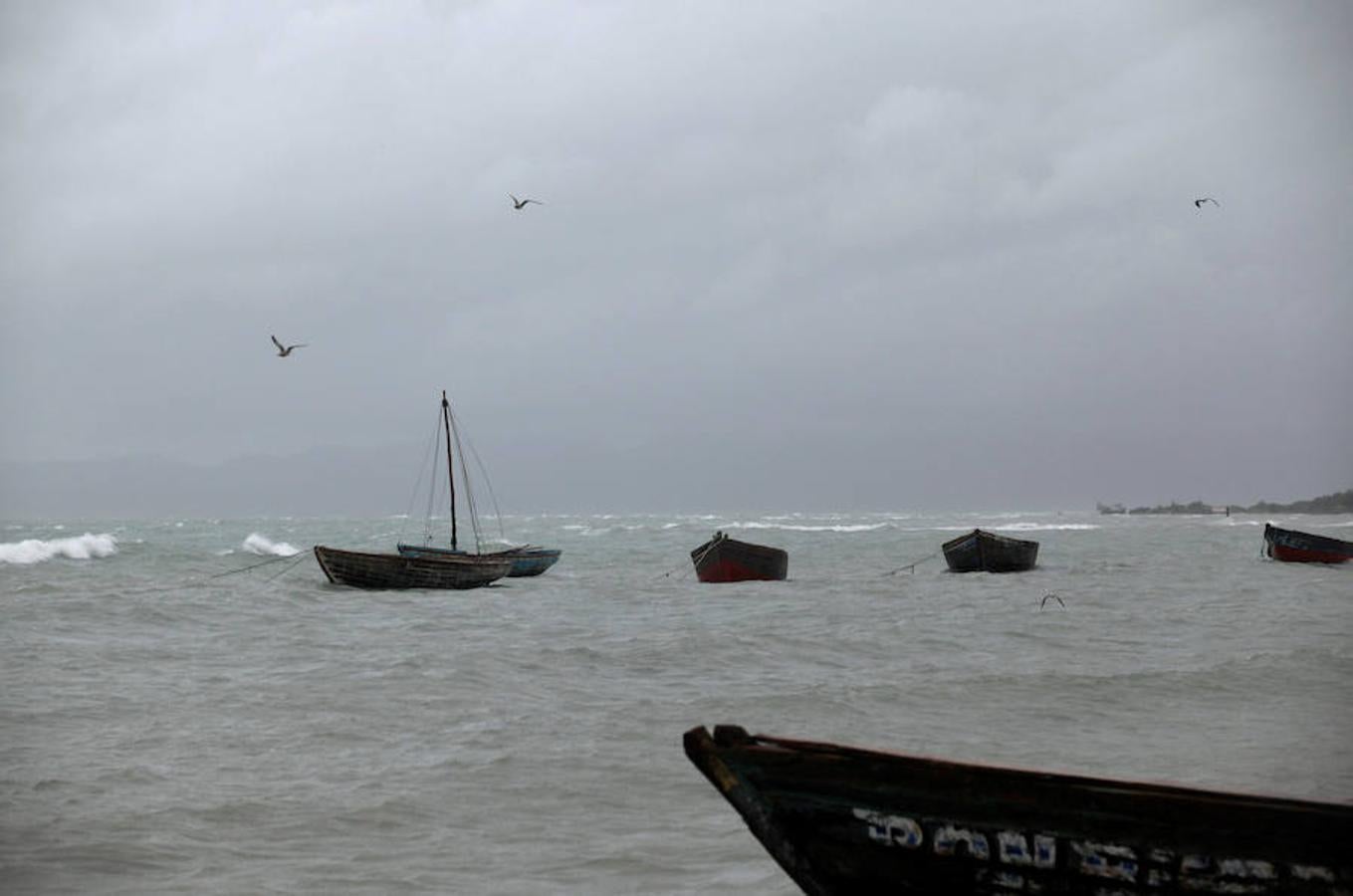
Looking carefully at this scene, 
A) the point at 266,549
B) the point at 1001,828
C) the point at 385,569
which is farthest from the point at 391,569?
the point at 266,549

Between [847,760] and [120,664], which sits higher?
[847,760]

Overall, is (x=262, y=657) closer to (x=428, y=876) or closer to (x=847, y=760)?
(x=428, y=876)

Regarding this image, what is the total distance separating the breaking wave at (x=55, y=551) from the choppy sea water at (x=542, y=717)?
3309 cm

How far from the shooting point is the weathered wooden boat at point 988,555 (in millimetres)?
42750

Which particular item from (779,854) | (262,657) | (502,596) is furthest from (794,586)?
(779,854)

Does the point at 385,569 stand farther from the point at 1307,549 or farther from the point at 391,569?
the point at 1307,549

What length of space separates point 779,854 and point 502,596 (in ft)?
94.6

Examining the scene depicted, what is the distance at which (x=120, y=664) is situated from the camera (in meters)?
18.0

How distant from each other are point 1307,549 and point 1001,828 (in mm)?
46886

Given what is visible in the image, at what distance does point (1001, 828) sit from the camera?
→ 196 inches

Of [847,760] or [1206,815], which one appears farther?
[847,760]

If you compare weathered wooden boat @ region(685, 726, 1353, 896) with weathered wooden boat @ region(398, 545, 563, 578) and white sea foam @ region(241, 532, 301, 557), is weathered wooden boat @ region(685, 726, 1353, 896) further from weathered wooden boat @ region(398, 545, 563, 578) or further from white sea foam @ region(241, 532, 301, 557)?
white sea foam @ region(241, 532, 301, 557)

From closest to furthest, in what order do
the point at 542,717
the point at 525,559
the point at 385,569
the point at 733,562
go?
the point at 542,717 < the point at 385,569 < the point at 733,562 < the point at 525,559

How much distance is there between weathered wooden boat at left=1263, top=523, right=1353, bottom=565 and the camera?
4500cm
